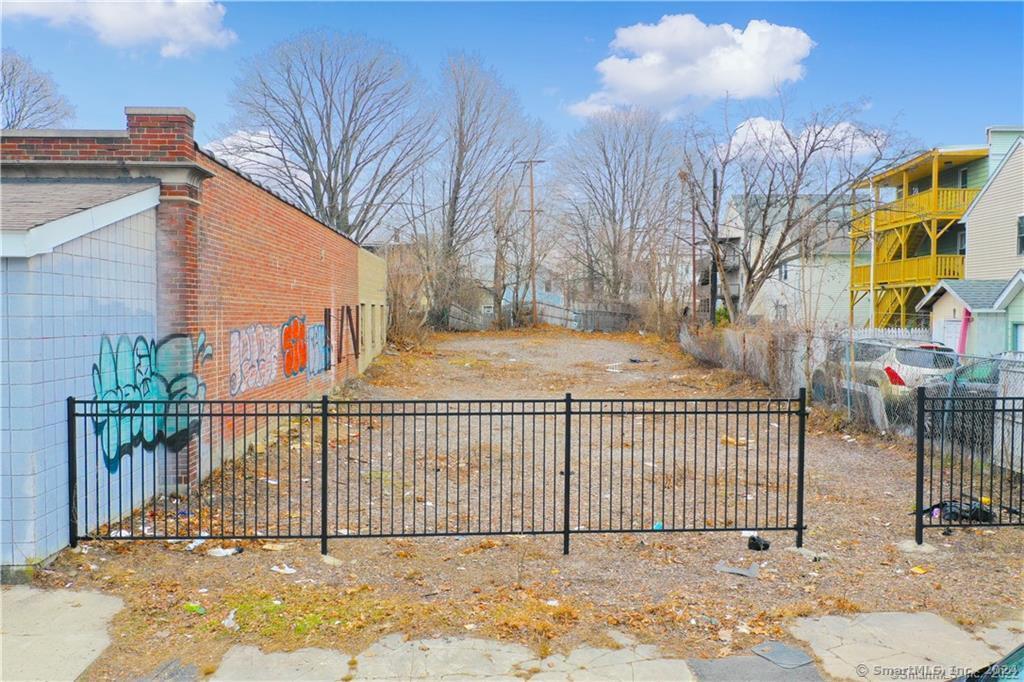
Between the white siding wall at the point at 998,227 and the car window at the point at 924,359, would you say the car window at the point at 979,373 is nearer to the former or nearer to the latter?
the car window at the point at 924,359

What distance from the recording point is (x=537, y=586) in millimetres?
5793

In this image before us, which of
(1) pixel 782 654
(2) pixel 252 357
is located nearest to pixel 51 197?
(2) pixel 252 357

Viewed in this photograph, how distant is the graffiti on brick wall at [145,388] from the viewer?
7.09 meters

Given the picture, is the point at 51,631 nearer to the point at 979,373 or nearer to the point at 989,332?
the point at 979,373

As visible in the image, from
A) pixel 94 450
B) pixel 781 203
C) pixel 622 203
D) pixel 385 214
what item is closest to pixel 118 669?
pixel 94 450

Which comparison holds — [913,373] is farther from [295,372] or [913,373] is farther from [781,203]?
[781,203]

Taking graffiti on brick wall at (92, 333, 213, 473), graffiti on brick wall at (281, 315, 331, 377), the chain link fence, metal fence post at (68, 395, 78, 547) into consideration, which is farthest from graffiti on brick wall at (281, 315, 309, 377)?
the chain link fence

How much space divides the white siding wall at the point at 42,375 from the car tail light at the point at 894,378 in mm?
A: 12032

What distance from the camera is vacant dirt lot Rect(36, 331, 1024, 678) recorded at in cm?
493

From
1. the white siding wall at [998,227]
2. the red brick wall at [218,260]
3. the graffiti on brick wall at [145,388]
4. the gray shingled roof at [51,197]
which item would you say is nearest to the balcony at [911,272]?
the white siding wall at [998,227]

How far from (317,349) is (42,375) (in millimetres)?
9635

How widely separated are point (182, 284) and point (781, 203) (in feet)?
81.0

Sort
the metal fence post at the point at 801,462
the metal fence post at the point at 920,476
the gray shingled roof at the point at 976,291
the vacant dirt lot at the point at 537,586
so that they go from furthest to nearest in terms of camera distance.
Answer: the gray shingled roof at the point at 976,291 < the metal fence post at the point at 920,476 < the metal fence post at the point at 801,462 < the vacant dirt lot at the point at 537,586

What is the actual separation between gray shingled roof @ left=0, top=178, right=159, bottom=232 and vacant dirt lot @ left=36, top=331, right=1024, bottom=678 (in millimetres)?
2937
